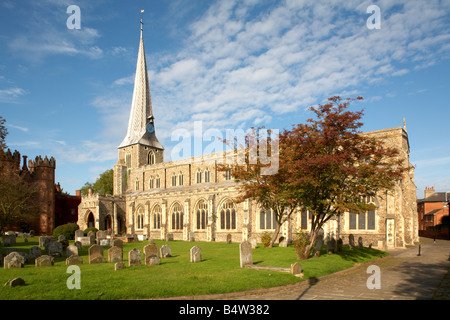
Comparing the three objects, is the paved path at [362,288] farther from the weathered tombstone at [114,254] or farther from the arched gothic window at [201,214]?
the arched gothic window at [201,214]

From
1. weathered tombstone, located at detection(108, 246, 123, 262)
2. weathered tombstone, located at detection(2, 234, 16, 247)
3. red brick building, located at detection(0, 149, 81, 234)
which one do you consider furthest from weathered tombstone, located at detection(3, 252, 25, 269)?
red brick building, located at detection(0, 149, 81, 234)

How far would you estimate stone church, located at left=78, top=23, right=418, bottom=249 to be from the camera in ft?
79.4

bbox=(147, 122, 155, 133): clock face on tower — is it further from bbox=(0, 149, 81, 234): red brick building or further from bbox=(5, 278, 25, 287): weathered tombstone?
bbox=(5, 278, 25, 287): weathered tombstone

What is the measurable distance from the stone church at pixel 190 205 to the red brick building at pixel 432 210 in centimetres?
1916

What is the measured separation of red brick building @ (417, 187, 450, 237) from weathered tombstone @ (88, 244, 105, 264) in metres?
42.4

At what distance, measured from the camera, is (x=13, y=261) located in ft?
41.7

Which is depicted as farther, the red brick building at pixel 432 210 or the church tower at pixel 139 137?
the church tower at pixel 139 137

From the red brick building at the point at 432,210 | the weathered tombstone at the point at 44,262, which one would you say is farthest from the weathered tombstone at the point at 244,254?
the red brick building at the point at 432,210

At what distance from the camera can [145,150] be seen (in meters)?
50.4

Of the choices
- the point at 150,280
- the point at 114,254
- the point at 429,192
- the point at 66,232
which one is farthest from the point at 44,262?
the point at 429,192

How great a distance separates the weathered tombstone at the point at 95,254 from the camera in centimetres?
1389

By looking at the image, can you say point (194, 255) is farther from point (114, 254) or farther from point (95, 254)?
point (95, 254)
